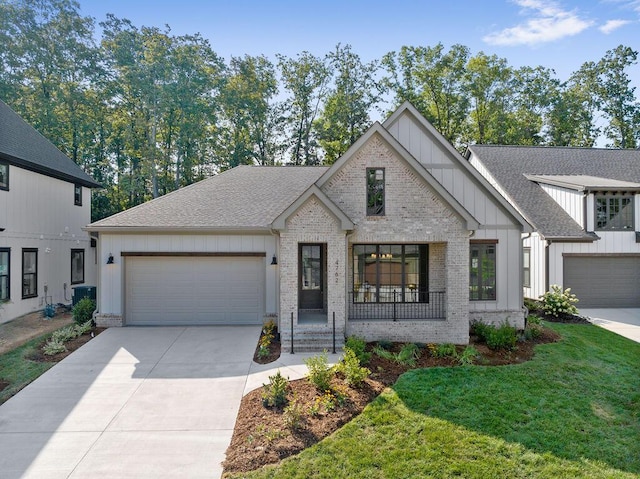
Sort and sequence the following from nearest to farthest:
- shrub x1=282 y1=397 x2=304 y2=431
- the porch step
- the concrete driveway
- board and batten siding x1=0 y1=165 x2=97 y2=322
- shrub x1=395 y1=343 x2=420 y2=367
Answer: shrub x1=282 y1=397 x2=304 y2=431
shrub x1=395 y1=343 x2=420 y2=367
the porch step
the concrete driveway
board and batten siding x1=0 y1=165 x2=97 y2=322

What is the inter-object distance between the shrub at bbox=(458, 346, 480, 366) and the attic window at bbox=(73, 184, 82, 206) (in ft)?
58.8

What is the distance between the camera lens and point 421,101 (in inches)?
1241

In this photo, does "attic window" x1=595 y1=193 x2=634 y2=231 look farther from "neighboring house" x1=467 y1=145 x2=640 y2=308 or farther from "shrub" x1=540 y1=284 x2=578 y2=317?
"shrub" x1=540 y1=284 x2=578 y2=317

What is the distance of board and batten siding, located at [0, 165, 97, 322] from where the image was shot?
43.4 feet

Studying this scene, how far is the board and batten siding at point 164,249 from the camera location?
11.8 m


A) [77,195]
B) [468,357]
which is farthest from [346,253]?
[77,195]

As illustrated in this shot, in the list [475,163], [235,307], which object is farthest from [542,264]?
[235,307]

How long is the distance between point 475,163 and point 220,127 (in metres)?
20.8

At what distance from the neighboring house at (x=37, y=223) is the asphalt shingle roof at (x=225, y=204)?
4.26m

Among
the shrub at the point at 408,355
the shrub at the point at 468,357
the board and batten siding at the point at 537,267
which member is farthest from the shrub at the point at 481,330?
the board and batten siding at the point at 537,267

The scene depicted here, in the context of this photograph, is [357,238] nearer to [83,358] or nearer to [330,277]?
[330,277]

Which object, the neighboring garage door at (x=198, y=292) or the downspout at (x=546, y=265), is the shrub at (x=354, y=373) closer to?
the neighboring garage door at (x=198, y=292)

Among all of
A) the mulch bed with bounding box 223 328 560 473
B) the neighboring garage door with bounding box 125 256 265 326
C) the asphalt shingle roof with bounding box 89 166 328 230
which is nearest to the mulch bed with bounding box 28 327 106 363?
the neighboring garage door with bounding box 125 256 265 326

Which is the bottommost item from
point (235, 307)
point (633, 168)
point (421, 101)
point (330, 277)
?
point (235, 307)
